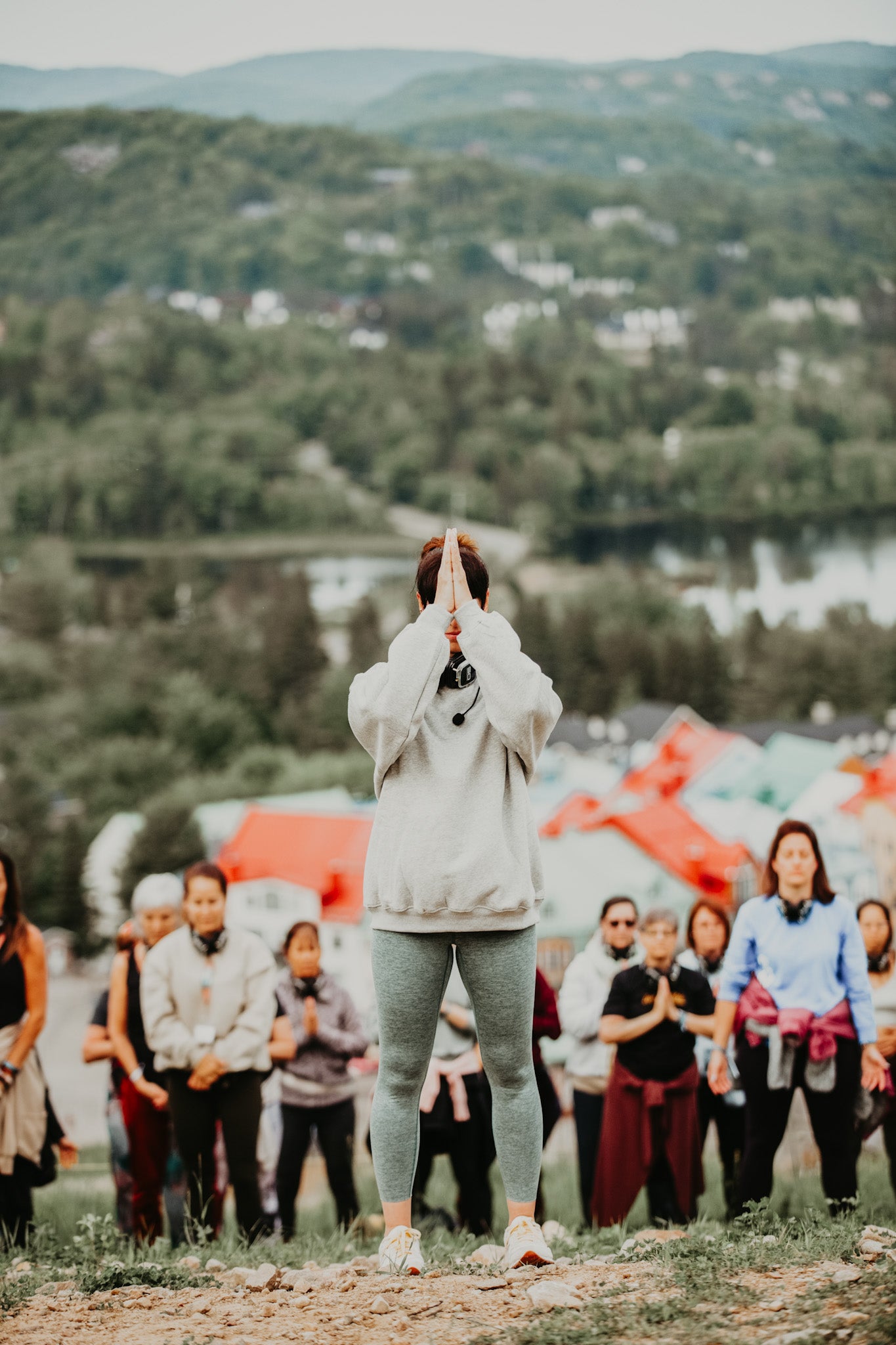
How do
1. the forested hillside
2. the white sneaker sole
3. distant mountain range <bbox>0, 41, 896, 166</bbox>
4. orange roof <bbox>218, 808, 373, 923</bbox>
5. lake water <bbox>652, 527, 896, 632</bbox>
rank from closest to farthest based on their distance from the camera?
the white sneaker sole < orange roof <bbox>218, 808, 373, 923</bbox> < the forested hillside < lake water <bbox>652, 527, 896, 632</bbox> < distant mountain range <bbox>0, 41, 896, 166</bbox>

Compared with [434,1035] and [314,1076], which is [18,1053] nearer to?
[314,1076]

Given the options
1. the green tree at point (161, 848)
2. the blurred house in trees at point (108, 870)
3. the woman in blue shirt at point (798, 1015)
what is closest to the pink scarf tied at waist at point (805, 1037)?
the woman in blue shirt at point (798, 1015)

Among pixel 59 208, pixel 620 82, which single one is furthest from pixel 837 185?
pixel 59 208

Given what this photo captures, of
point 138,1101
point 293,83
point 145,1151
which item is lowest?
point 145,1151

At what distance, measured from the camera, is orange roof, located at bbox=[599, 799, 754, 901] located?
24.1 meters

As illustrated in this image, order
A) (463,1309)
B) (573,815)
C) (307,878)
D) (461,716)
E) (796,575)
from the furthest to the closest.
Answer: (796,575)
(573,815)
(307,878)
(461,716)
(463,1309)

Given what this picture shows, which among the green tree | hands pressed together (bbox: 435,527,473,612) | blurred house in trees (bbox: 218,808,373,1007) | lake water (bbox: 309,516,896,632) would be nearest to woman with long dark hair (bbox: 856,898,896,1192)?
hands pressed together (bbox: 435,527,473,612)

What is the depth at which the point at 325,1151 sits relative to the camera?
13.8 feet

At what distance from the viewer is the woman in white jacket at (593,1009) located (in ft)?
14.0

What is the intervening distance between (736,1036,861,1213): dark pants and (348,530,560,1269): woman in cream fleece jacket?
40.0 inches

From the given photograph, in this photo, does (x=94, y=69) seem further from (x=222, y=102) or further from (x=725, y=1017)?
(x=222, y=102)

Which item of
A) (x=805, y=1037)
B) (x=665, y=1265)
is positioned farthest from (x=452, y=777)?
(x=805, y=1037)

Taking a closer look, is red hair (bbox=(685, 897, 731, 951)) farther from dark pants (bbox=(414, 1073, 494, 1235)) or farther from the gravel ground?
the gravel ground

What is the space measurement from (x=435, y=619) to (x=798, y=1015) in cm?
152
